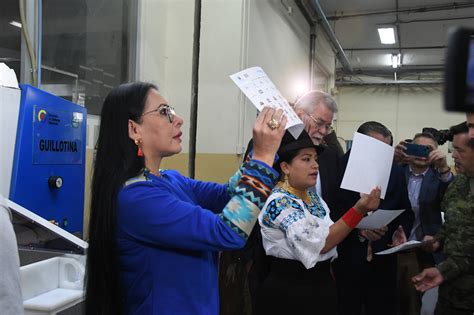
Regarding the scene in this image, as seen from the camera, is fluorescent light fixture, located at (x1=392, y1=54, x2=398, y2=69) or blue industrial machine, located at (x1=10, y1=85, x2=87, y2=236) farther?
fluorescent light fixture, located at (x1=392, y1=54, x2=398, y2=69)

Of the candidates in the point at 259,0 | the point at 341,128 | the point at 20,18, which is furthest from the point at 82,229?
the point at 341,128

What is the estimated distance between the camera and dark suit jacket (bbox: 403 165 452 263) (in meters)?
2.40

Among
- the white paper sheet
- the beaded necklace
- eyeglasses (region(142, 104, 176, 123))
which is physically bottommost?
the beaded necklace

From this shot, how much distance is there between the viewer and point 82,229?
208 cm

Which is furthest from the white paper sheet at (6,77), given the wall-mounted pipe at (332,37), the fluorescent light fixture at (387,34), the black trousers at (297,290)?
the fluorescent light fixture at (387,34)

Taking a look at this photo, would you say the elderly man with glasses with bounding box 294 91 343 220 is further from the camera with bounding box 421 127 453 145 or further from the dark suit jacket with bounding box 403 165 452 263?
the camera with bounding box 421 127 453 145

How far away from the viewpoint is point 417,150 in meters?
2.48

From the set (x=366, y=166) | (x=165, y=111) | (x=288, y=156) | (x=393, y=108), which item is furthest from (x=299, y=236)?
(x=393, y=108)

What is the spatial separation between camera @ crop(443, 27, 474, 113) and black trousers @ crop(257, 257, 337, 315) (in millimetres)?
1215

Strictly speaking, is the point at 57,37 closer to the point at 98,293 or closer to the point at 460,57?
the point at 98,293

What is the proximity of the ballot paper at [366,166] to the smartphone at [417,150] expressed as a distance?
0.77 meters

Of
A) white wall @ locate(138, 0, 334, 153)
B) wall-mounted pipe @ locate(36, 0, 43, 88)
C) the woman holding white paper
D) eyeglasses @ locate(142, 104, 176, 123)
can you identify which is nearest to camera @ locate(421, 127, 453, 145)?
the woman holding white paper

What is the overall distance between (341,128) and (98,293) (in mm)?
9405

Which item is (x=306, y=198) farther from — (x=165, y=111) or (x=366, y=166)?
(x=165, y=111)
